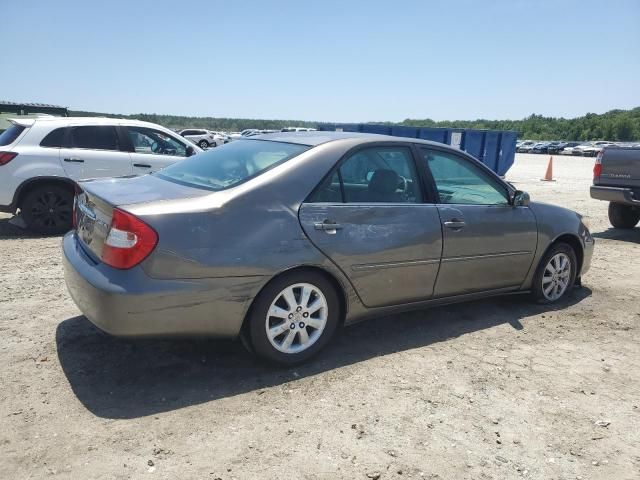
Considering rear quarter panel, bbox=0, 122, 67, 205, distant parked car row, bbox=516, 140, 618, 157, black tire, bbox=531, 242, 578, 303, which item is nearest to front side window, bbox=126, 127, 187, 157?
rear quarter panel, bbox=0, 122, 67, 205

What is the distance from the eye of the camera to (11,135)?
748 cm

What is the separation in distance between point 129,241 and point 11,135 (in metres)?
5.70

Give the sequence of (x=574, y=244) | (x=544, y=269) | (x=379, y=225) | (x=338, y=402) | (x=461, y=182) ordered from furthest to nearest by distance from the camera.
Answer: (x=574, y=244) → (x=544, y=269) → (x=461, y=182) → (x=379, y=225) → (x=338, y=402)

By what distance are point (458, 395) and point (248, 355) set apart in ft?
4.77

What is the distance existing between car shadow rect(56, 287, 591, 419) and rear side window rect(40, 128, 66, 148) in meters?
4.23

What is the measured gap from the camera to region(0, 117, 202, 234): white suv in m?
7.29

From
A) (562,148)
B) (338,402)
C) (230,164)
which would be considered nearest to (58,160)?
(230,164)

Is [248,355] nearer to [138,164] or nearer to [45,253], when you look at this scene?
[45,253]

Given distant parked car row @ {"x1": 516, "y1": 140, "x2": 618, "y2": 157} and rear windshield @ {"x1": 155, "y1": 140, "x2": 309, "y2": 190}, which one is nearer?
rear windshield @ {"x1": 155, "y1": 140, "x2": 309, "y2": 190}

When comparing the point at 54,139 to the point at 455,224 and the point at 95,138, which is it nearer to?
the point at 95,138

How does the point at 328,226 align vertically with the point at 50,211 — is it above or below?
above

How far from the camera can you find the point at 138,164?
26.2 feet

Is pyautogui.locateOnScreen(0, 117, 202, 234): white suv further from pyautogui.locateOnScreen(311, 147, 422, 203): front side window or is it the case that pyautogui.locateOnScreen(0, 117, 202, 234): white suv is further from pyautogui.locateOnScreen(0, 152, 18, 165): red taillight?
pyautogui.locateOnScreen(311, 147, 422, 203): front side window

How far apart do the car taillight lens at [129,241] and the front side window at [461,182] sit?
226cm
